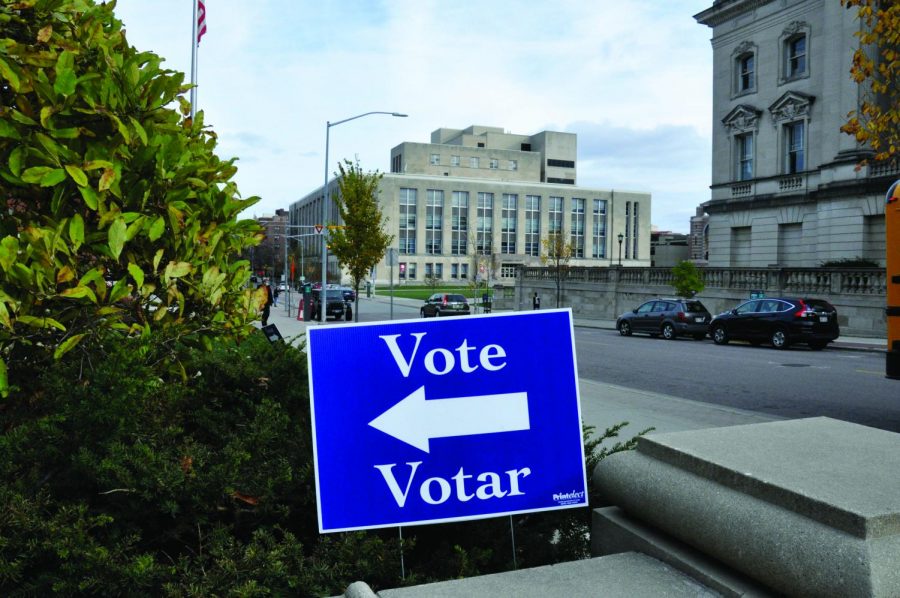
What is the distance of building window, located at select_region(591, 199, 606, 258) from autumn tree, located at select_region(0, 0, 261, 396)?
135 metres

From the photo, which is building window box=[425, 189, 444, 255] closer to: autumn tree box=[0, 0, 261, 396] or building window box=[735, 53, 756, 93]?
building window box=[735, 53, 756, 93]

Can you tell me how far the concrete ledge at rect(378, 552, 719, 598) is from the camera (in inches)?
106

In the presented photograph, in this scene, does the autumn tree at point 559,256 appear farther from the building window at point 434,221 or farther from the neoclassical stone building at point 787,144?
the building window at point 434,221

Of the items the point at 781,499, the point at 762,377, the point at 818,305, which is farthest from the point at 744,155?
the point at 781,499

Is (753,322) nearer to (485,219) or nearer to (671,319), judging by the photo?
(671,319)

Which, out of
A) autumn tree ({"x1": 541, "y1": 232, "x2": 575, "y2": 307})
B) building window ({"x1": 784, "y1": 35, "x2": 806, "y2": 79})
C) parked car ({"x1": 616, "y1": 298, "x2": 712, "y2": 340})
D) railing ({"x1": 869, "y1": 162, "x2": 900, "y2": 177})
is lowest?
parked car ({"x1": 616, "y1": 298, "x2": 712, "y2": 340})

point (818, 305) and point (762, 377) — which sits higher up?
point (818, 305)

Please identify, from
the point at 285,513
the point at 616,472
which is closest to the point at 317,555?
the point at 285,513

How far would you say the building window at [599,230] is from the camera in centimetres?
13550

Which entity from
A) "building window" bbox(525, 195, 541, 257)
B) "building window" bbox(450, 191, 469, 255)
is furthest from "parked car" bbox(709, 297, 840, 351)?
"building window" bbox(525, 195, 541, 257)

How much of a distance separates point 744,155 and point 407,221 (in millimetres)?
82778

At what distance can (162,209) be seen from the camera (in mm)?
3859

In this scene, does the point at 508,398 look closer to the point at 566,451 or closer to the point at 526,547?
the point at 566,451

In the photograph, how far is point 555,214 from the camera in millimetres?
132500
